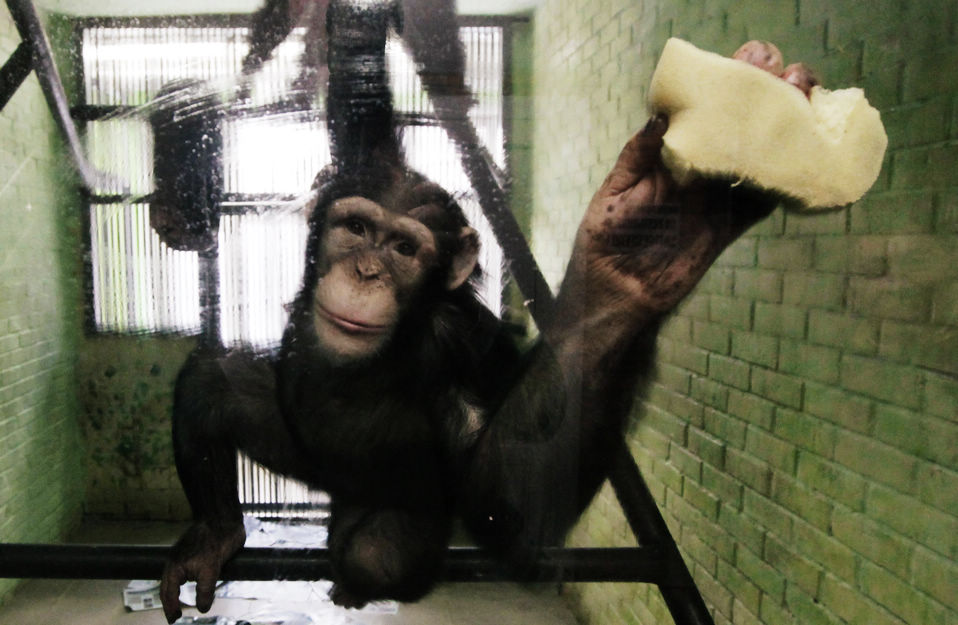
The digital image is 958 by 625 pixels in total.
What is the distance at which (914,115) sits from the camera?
3.28 ft

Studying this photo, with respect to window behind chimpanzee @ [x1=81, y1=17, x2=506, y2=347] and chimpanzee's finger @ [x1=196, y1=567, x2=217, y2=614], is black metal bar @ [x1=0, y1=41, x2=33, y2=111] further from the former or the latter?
chimpanzee's finger @ [x1=196, y1=567, x2=217, y2=614]

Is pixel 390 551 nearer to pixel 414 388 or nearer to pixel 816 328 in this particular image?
pixel 414 388

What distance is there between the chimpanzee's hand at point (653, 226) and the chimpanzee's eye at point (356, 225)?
40cm

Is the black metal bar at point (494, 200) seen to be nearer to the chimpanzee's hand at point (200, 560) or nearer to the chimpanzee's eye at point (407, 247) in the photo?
the chimpanzee's eye at point (407, 247)

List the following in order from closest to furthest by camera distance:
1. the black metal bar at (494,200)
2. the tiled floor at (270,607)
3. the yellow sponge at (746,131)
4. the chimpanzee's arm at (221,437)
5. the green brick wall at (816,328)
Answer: the yellow sponge at (746,131)
the green brick wall at (816,328)
the black metal bar at (494,200)
the chimpanzee's arm at (221,437)
the tiled floor at (270,607)

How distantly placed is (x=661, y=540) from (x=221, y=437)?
85cm

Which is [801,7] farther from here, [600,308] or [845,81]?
[600,308]

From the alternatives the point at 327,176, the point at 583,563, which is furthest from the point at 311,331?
the point at 583,563

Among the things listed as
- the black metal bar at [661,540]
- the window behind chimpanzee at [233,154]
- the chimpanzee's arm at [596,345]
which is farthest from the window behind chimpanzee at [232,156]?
the black metal bar at [661,540]

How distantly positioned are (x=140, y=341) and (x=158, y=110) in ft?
1.47

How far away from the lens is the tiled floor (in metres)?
1.46

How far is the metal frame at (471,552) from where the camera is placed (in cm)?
99

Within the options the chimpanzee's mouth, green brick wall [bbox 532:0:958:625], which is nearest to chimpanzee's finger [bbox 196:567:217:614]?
the chimpanzee's mouth

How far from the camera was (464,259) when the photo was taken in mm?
1123
